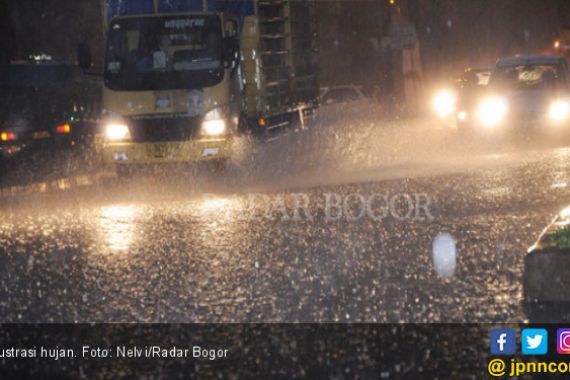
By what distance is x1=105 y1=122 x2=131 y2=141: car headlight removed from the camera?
1822 centimetres

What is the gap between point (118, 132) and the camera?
18219mm

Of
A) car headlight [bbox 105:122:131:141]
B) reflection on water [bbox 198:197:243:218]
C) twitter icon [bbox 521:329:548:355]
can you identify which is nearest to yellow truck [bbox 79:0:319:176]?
car headlight [bbox 105:122:131:141]

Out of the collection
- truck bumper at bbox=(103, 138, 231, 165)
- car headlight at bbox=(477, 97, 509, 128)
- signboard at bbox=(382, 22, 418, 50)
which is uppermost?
signboard at bbox=(382, 22, 418, 50)

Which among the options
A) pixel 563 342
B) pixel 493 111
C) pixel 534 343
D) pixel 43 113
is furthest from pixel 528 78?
pixel 563 342

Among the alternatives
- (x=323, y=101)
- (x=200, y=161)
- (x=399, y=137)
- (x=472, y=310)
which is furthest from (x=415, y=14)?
(x=472, y=310)

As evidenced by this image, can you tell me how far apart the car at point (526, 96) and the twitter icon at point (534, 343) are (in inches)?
704

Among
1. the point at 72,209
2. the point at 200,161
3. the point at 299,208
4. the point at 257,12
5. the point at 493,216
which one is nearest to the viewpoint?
the point at 493,216

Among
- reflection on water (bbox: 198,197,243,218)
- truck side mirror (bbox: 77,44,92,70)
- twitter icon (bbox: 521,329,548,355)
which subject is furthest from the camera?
truck side mirror (bbox: 77,44,92,70)

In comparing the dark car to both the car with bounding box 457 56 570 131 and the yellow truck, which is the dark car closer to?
the yellow truck

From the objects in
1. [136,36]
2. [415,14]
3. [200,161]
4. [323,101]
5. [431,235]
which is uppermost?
[415,14]

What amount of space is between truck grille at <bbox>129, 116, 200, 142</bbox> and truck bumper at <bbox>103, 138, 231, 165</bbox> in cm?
10

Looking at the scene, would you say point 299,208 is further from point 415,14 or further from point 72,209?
point 415,14

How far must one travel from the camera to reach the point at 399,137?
1165 inches

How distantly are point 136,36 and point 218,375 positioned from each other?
12.8 metres
